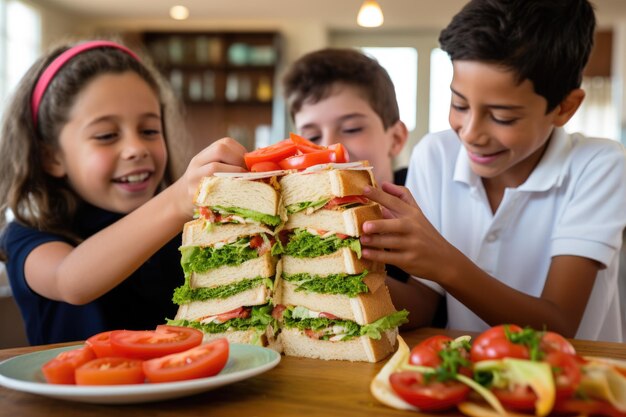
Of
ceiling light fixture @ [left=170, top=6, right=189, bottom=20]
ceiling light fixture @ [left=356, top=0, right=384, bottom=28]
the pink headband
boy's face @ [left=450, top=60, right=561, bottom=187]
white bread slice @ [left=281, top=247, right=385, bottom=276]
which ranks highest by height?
ceiling light fixture @ [left=170, top=6, right=189, bottom=20]

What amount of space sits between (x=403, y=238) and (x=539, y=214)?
2.55 feet

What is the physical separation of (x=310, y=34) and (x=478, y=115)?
9491 mm

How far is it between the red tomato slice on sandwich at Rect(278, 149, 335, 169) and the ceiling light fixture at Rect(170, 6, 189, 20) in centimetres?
902

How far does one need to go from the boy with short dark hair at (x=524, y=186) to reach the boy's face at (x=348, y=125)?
1.53 feet

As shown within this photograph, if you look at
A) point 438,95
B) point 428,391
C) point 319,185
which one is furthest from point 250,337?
point 438,95

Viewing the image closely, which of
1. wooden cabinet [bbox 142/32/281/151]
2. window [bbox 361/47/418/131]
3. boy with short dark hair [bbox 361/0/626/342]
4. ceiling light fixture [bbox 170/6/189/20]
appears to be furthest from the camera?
window [bbox 361/47/418/131]

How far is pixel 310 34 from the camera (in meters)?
11.0

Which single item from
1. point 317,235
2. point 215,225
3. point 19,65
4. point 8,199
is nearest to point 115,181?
point 8,199

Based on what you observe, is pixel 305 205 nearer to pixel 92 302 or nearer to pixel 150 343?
pixel 150 343

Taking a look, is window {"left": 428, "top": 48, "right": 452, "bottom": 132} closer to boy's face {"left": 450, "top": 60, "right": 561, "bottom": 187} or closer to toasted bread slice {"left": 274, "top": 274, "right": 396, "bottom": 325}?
boy's face {"left": 450, "top": 60, "right": 561, "bottom": 187}

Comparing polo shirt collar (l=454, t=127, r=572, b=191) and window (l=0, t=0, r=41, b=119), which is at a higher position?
window (l=0, t=0, r=41, b=119)

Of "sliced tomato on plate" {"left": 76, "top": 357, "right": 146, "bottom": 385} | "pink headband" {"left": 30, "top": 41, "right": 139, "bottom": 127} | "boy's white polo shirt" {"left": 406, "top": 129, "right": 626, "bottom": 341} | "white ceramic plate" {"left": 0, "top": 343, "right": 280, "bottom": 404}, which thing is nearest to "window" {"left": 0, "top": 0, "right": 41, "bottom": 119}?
"pink headband" {"left": 30, "top": 41, "right": 139, "bottom": 127}

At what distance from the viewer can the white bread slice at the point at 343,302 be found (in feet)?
4.76

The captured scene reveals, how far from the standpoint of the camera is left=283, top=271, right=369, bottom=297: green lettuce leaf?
1.44 m
